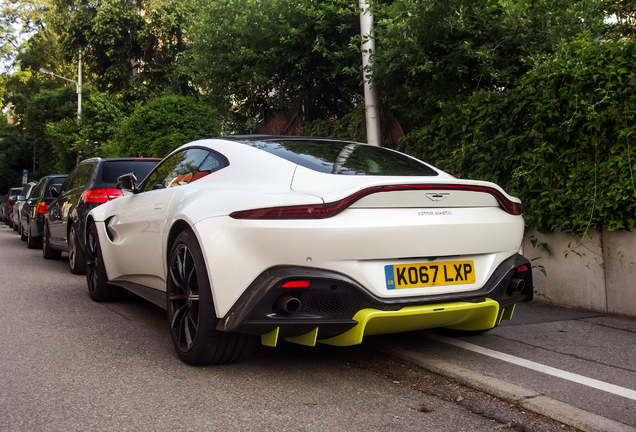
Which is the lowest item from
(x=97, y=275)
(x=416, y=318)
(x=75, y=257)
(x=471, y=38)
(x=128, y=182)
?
(x=416, y=318)

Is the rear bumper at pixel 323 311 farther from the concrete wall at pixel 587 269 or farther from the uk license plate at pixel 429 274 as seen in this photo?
the concrete wall at pixel 587 269

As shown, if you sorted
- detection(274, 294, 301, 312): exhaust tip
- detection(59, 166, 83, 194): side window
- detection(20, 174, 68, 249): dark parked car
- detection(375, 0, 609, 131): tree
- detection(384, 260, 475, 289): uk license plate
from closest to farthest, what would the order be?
detection(274, 294, 301, 312): exhaust tip, detection(384, 260, 475, 289): uk license plate, detection(375, 0, 609, 131): tree, detection(59, 166, 83, 194): side window, detection(20, 174, 68, 249): dark parked car

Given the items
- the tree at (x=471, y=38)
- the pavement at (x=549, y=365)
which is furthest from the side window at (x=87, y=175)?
the pavement at (x=549, y=365)

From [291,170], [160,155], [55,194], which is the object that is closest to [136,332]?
[291,170]

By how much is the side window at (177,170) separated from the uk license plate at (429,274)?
1.79 meters

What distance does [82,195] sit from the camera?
319 inches

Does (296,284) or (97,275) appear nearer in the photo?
(296,284)

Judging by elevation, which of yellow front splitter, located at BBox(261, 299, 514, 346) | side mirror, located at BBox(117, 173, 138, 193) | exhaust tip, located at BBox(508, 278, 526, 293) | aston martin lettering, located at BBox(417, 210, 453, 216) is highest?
side mirror, located at BBox(117, 173, 138, 193)

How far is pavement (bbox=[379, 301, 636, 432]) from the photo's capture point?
10.3 feet

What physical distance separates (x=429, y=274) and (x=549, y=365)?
1.09 meters

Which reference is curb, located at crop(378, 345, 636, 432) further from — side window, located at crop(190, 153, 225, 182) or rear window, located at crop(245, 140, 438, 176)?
side window, located at crop(190, 153, 225, 182)

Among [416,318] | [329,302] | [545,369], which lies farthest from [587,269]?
[329,302]

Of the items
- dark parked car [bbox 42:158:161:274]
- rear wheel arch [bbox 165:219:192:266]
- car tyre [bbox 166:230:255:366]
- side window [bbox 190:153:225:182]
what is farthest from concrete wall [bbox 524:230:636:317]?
dark parked car [bbox 42:158:161:274]

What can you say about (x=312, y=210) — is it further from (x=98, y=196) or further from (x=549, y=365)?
(x=98, y=196)
